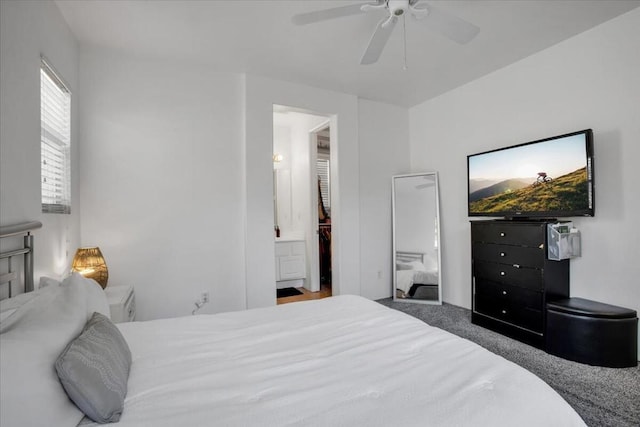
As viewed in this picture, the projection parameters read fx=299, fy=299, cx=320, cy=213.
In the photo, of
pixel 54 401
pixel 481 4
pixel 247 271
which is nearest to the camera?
pixel 54 401

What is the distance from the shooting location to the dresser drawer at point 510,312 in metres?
2.61

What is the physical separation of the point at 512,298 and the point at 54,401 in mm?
3242

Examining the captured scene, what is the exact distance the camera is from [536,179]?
9.24 feet

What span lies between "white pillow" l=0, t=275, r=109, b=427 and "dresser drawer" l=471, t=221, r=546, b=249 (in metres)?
3.16

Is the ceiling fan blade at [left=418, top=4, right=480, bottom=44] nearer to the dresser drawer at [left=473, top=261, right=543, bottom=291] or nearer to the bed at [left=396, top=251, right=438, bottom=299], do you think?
the dresser drawer at [left=473, top=261, right=543, bottom=291]

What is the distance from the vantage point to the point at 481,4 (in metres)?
2.25

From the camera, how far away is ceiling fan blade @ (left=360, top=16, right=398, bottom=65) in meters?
1.90

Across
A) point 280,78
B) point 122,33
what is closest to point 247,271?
point 280,78

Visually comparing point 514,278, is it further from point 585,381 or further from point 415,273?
point 415,273

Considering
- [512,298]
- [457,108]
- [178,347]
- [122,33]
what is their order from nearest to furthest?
1. [178,347]
2. [122,33]
3. [512,298]
4. [457,108]

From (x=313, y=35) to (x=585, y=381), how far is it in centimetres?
337

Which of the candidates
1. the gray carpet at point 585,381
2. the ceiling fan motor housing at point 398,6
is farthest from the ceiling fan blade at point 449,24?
the gray carpet at point 585,381

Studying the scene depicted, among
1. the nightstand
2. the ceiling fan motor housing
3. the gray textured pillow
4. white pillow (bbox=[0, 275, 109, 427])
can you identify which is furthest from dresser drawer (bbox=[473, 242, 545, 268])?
the nightstand

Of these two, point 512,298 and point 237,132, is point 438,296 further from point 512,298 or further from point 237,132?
point 237,132
